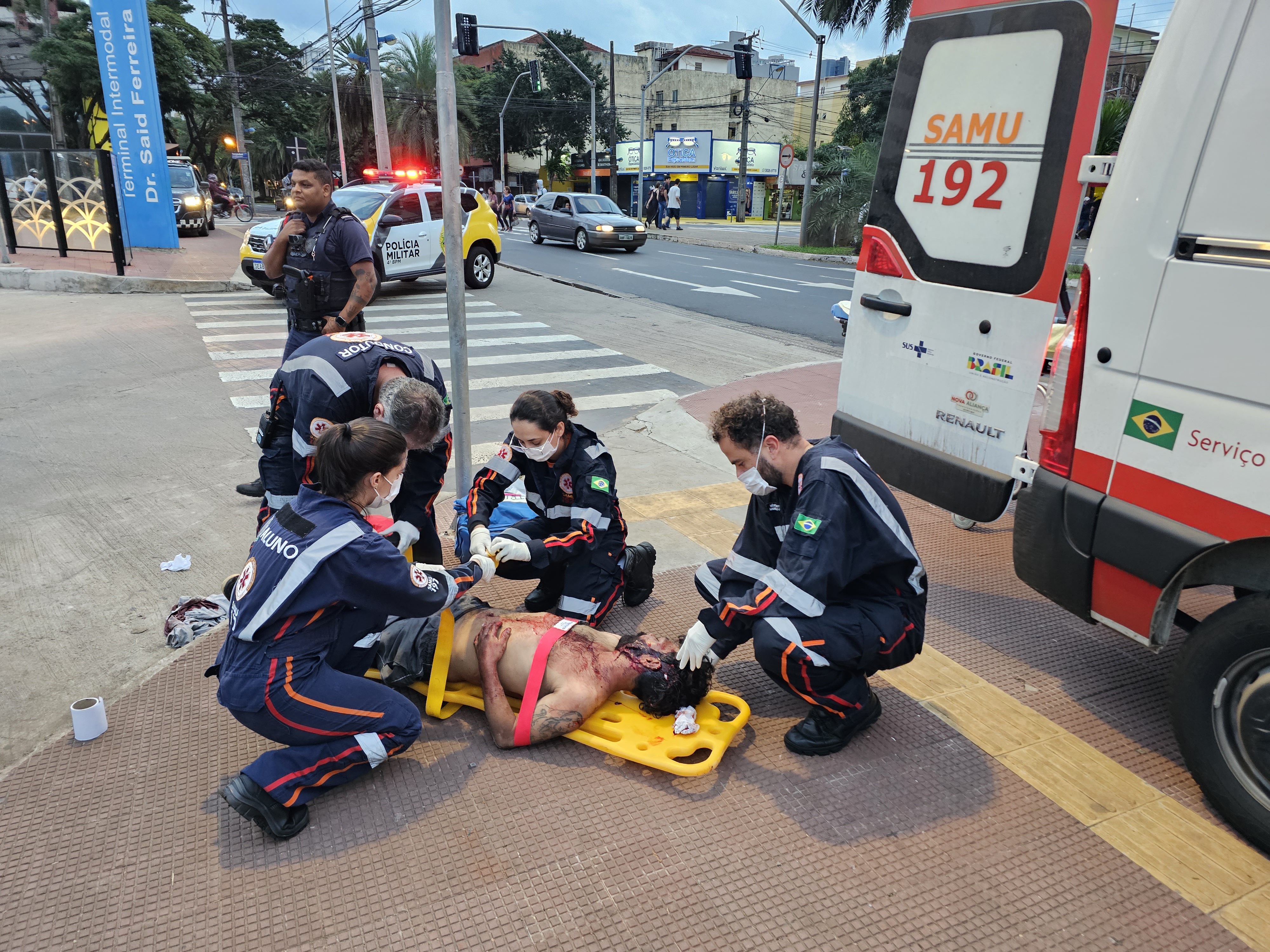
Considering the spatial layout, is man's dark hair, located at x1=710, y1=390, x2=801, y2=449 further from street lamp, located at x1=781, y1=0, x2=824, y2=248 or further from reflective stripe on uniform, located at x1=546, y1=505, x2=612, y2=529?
street lamp, located at x1=781, y1=0, x2=824, y2=248

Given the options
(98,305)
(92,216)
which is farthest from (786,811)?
(92,216)

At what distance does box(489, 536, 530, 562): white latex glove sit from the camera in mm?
3406

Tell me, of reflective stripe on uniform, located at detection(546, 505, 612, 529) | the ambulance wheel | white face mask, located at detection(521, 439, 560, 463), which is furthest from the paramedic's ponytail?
the ambulance wheel

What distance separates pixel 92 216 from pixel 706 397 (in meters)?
13.0

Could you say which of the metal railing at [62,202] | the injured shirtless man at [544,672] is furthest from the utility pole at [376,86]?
the injured shirtless man at [544,672]

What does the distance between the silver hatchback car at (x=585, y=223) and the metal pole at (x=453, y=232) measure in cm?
1862

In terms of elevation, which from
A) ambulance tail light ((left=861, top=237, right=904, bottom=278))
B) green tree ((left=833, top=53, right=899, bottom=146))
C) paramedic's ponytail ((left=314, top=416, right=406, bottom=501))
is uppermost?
green tree ((left=833, top=53, right=899, bottom=146))

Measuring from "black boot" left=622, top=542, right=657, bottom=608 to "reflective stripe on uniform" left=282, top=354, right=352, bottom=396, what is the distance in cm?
146

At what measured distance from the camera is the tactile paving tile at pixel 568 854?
2209 millimetres

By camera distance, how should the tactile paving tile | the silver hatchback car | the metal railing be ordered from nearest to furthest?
1. the tactile paving tile
2. the metal railing
3. the silver hatchback car

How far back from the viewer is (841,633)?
2.78 meters

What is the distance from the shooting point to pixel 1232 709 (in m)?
2.48

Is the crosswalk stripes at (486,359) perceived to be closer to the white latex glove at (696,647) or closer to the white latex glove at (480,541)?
the white latex glove at (480,541)

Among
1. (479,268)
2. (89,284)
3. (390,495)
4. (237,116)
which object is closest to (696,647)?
(390,495)
